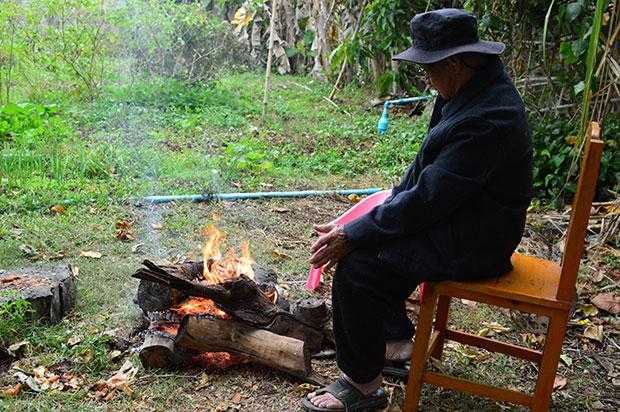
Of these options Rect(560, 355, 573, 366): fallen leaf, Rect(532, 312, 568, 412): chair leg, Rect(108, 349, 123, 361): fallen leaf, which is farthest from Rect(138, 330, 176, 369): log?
Rect(560, 355, 573, 366): fallen leaf

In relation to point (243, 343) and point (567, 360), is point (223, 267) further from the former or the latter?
point (567, 360)

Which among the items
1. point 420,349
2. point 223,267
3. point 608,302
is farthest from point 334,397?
point 608,302

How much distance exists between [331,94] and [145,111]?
2.93 metres

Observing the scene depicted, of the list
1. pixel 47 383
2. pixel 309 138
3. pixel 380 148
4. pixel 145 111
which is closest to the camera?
pixel 47 383

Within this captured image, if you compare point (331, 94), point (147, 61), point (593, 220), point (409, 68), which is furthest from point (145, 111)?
point (593, 220)

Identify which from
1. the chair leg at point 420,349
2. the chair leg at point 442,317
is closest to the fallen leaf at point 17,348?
the chair leg at point 420,349

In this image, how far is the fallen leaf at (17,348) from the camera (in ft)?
10.3

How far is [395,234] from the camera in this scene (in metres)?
2.54

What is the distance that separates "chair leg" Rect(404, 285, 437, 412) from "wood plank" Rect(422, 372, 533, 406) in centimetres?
5

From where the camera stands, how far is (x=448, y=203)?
246cm

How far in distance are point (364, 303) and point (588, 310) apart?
1.93m

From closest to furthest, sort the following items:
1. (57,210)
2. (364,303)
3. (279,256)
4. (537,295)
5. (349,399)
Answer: (537,295), (364,303), (349,399), (279,256), (57,210)

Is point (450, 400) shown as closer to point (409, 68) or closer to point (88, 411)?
point (88, 411)

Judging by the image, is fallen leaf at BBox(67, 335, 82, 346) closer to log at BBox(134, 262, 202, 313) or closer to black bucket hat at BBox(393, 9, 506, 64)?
log at BBox(134, 262, 202, 313)
